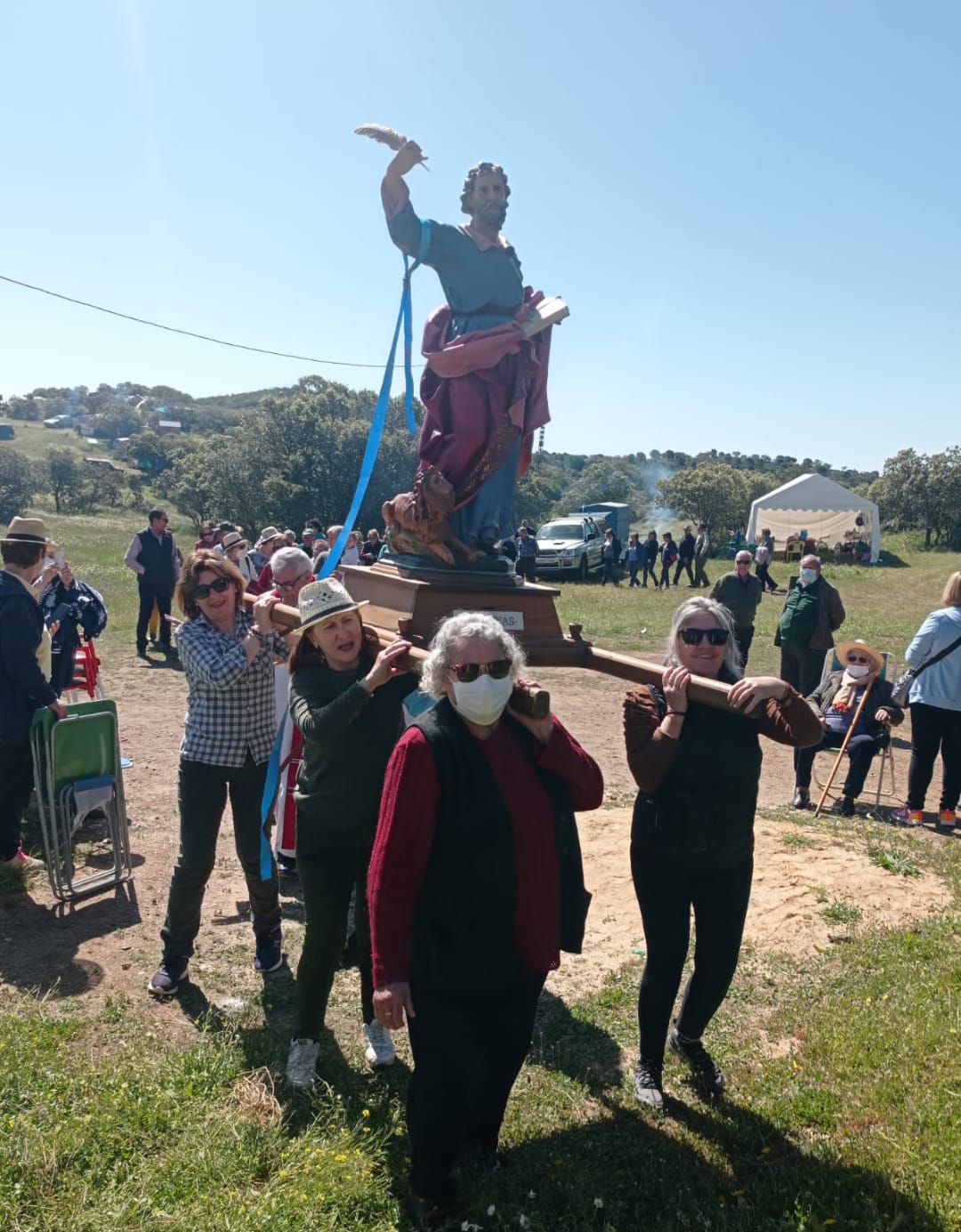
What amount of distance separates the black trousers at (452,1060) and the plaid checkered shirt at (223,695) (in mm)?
1756

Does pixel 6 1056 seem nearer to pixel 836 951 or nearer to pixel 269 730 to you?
pixel 269 730

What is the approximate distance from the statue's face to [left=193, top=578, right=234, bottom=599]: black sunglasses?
2.35 m

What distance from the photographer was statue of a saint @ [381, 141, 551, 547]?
453 centimetres

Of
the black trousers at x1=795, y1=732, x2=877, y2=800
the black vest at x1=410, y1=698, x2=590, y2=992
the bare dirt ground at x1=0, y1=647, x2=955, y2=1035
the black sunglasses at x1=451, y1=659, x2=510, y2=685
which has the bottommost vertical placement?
the bare dirt ground at x1=0, y1=647, x2=955, y2=1035

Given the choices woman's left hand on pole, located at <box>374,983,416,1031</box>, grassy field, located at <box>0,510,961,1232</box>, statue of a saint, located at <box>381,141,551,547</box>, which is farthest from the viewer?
statue of a saint, located at <box>381,141,551,547</box>

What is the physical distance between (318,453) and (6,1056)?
130ft

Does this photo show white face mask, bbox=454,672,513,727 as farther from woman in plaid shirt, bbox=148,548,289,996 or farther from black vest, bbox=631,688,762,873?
woman in plaid shirt, bbox=148,548,289,996

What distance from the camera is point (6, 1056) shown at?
3.39 metres

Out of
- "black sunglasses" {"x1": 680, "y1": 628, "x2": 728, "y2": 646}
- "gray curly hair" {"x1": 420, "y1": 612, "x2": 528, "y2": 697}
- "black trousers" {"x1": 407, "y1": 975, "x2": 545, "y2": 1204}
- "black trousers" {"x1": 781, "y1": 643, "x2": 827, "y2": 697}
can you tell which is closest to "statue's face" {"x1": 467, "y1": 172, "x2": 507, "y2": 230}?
"black sunglasses" {"x1": 680, "y1": 628, "x2": 728, "y2": 646}

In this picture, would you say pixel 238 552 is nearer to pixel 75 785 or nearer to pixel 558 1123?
pixel 75 785

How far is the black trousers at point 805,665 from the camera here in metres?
9.16

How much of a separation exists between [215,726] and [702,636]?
2.14 m

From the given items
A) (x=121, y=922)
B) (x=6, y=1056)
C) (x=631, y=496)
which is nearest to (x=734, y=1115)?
(x=6, y=1056)

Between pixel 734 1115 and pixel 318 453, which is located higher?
Answer: pixel 318 453
